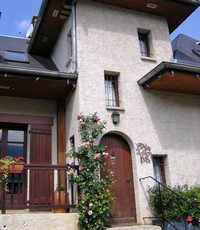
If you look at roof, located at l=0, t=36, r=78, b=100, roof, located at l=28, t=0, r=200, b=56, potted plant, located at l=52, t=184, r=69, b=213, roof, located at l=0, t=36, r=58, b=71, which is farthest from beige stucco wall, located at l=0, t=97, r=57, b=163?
roof, located at l=28, t=0, r=200, b=56

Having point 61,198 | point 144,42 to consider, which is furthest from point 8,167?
point 144,42

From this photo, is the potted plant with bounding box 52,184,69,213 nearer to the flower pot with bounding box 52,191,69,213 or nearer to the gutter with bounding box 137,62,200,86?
the flower pot with bounding box 52,191,69,213

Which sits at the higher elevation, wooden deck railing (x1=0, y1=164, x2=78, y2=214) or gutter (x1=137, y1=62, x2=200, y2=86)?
gutter (x1=137, y1=62, x2=200, y2=86)

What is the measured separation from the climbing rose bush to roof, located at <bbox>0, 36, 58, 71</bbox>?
333 cm

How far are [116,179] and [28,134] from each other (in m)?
3.18

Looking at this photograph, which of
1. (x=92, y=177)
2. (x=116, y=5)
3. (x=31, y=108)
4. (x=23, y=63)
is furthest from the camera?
(x=23, y=63)

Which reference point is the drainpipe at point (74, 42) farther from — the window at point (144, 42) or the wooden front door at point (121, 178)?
the window at point (144, 42)

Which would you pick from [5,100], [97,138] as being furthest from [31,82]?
[97,138]

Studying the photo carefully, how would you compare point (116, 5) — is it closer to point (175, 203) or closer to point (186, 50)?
point (186, 50)

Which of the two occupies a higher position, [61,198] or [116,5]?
[116,5]

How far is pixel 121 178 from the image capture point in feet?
27.1

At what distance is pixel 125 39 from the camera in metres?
9.72

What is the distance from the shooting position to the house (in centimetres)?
829

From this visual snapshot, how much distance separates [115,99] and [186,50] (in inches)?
189
